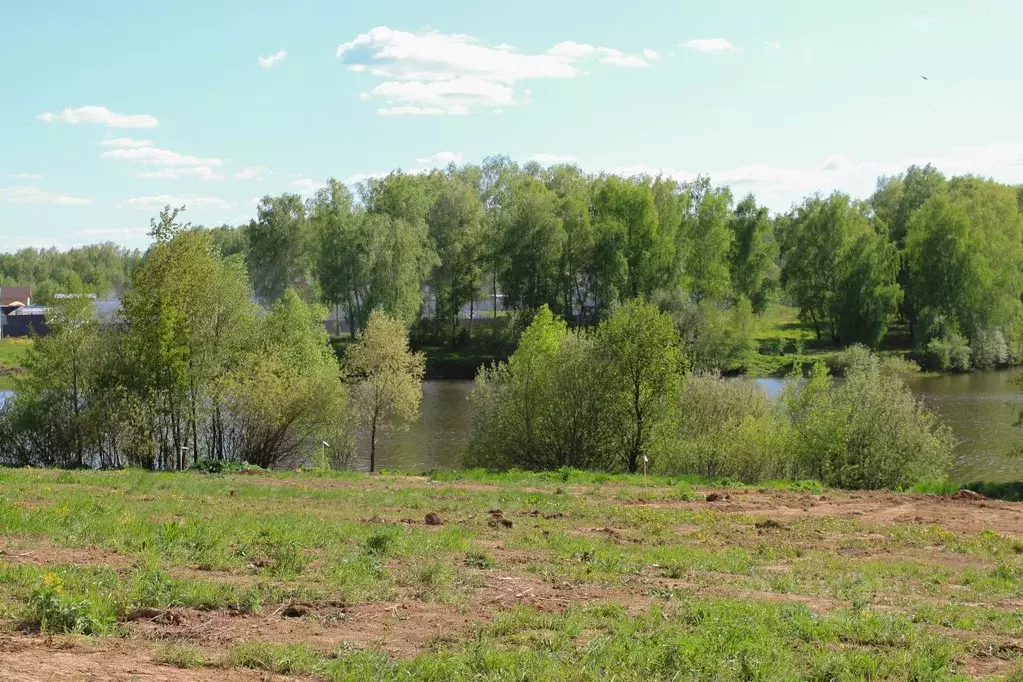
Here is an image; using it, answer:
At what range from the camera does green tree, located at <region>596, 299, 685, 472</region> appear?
36281 millimetres

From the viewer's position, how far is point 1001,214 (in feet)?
299

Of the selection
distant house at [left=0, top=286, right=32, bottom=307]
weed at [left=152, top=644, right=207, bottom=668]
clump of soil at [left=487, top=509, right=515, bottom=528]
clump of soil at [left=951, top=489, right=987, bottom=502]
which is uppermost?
distant house at [left=0, top=286, right=32, bottom=307]

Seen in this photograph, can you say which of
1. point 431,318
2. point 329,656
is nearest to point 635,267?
point 431,318

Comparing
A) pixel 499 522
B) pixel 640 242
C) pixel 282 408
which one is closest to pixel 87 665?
pixel 499 522

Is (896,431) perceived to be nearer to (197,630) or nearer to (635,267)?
(197,630)

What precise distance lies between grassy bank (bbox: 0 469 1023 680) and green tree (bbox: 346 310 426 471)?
23498 millimetres

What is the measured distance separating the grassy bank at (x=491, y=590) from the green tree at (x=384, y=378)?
2350 centimetres

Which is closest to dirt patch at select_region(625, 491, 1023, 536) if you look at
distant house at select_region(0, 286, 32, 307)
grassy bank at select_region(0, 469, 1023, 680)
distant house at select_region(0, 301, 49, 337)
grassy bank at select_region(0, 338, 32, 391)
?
grassy bank at select_region(0, 469, 1023, 680)

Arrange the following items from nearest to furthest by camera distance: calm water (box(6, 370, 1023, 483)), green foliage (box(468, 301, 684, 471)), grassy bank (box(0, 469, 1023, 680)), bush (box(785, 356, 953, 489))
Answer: grassy bank (box(0, 469, 1023, 680))
bush (box(785, 356, 953, 489))
green foliage (box(468, 301, 684, 471))
calm water (box(6, 370, 1023, 483))

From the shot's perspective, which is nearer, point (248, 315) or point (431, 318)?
point (248, 315)

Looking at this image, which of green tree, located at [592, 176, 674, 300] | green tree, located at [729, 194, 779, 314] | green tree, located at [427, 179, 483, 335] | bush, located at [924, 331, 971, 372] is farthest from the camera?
green tree, located at [729, 194, 779, 314]

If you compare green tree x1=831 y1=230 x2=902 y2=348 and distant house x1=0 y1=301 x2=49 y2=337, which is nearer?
green tree x1=831 y1=230 x2=902 y2=348

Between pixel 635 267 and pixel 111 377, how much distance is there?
2158 inches

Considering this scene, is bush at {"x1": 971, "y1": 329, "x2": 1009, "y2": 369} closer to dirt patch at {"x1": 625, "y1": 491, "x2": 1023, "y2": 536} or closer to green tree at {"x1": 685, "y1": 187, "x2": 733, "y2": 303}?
green tree at {"x1": 685, "y1": 187, "x2": 733, "y2": 303}
